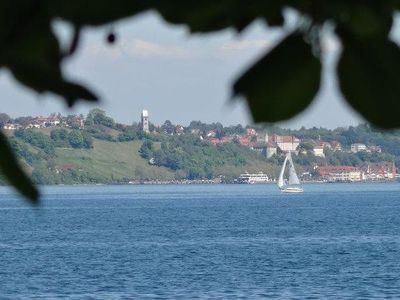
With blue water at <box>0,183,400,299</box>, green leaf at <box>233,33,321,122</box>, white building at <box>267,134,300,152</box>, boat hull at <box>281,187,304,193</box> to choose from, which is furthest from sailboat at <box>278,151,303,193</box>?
green leaf at <box>233,33,321,122</box>

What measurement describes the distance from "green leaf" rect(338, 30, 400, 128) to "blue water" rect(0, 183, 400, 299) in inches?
985

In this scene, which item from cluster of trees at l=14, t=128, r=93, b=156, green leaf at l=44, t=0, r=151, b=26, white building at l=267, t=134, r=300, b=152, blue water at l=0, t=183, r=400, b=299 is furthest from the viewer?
cluster of trees at l=14, t=128, r=93, b=156

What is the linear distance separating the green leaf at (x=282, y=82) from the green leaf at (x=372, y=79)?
0.03m

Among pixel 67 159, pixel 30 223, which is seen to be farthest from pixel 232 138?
pixel 30 223

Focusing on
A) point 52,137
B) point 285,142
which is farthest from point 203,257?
point 285,142

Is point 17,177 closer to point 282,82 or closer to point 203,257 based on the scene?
point 282,82

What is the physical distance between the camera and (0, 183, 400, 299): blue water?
49.9 metres

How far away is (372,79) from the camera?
3.08 ft

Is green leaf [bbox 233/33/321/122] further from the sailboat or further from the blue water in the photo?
the sailboat

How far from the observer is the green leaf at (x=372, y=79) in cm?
93

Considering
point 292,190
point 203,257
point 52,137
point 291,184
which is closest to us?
point 203,257

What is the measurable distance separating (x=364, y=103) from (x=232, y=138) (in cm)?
18177

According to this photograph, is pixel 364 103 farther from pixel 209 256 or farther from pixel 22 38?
pixel 209 256

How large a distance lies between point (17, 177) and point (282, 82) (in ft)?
0.79
